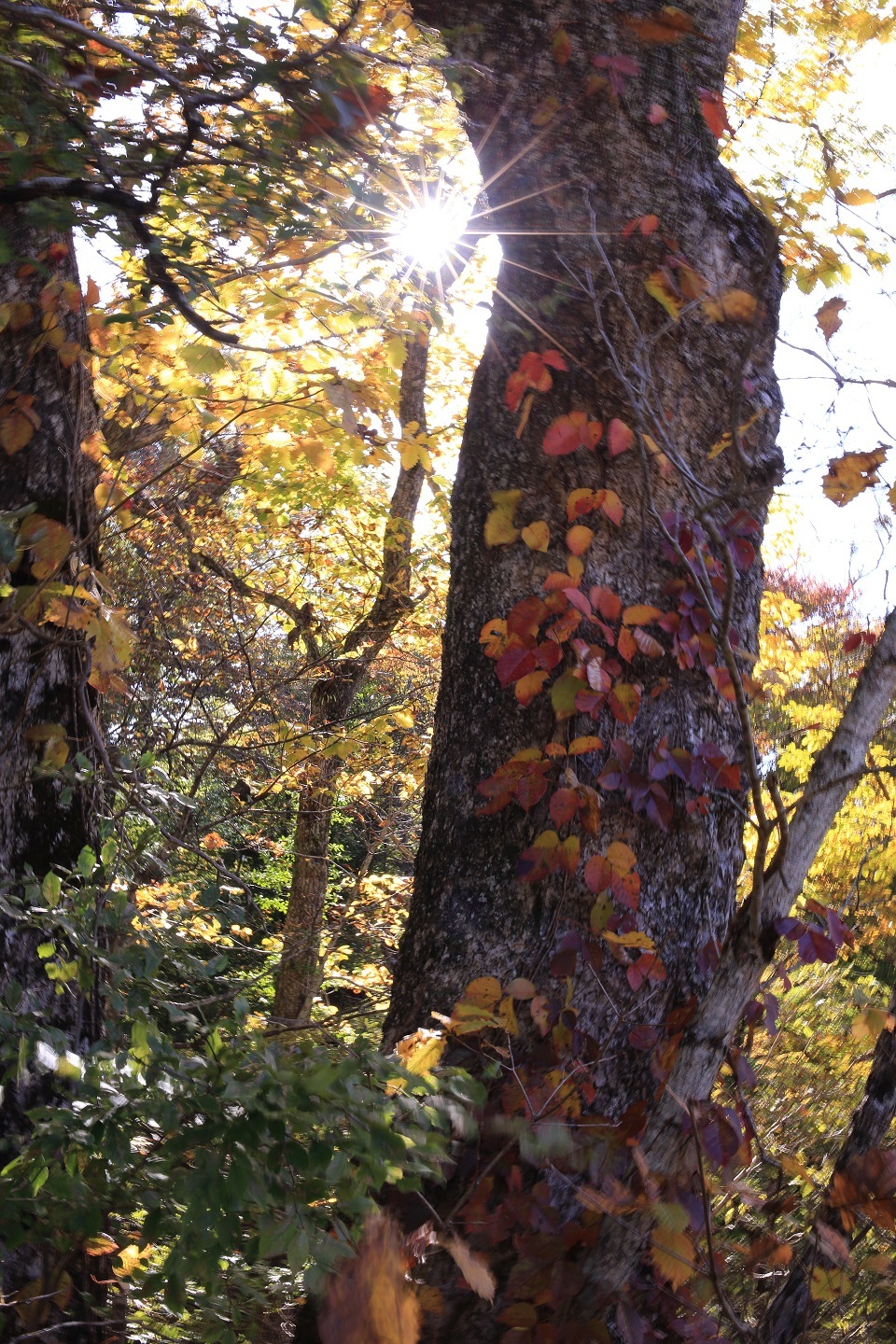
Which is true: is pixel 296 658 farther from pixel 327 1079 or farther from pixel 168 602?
pixel 327 1079

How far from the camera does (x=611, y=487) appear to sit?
2270 mm

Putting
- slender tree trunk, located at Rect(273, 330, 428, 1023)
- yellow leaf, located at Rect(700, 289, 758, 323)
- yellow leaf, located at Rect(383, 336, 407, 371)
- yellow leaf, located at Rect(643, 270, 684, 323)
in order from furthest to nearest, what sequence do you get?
slender tree trunk, located at Rect(273, 330, 428, 1023) < yellow leaf, located at Rect(383, 336, 407, 371) < yellow leaf, located at Rect(643, 270, 684, 323) < yellow leaf, located at Rect(700, 289, 758, 323)

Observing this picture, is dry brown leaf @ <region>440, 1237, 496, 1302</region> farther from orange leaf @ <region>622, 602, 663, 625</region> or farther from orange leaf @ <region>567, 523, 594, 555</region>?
orange leaf @ <region>567, 523, 594, 555</region>

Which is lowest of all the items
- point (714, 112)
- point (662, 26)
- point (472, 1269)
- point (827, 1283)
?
point (827, 1283)

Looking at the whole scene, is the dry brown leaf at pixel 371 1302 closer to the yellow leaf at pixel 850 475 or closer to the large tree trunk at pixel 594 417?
the large tree trunk at pixel 594 417

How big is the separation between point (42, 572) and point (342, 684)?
488 centimetres

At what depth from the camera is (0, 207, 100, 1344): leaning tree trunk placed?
2172mm

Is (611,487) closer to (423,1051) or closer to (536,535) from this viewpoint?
(536,535)

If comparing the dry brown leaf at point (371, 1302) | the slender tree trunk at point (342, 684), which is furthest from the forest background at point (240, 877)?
the slender tree trunk at point (342, 684)

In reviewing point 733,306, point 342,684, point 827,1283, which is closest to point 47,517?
point 733,306

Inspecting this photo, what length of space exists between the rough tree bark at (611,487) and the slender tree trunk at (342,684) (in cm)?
408

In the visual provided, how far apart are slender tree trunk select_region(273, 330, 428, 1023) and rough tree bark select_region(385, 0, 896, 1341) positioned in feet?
13.4

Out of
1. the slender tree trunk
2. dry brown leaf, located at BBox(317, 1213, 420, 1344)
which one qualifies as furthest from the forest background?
the slender tree trunk

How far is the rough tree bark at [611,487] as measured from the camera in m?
1.78
